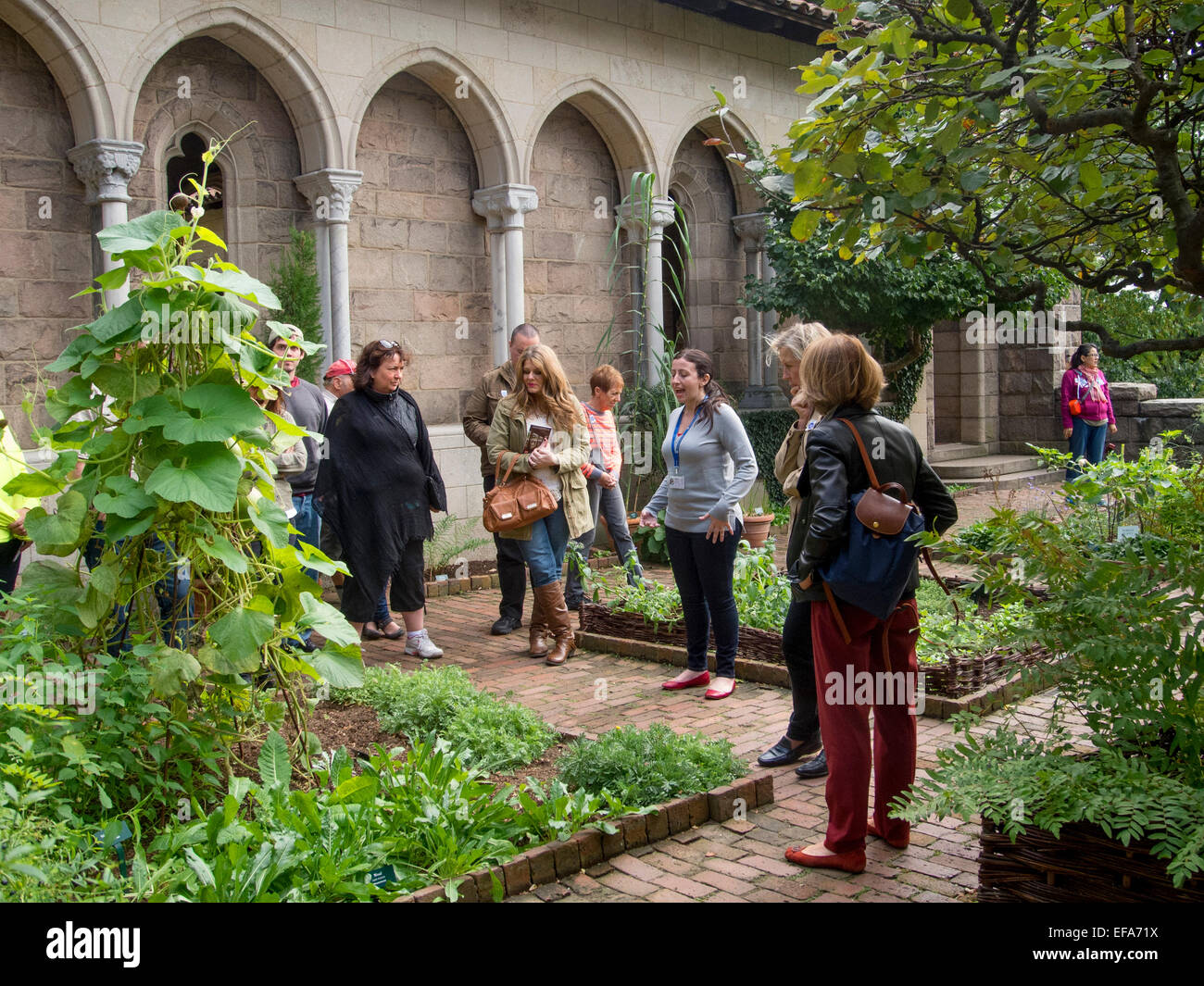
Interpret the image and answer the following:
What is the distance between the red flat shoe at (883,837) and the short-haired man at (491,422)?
393cm

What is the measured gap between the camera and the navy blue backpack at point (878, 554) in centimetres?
412

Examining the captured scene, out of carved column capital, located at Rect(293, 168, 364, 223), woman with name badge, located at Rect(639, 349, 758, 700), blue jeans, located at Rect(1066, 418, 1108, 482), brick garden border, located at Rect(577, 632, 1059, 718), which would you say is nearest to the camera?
brick garden border, located at Rect(577, 632, 1059, 718)

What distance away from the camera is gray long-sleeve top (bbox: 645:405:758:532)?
6.36m

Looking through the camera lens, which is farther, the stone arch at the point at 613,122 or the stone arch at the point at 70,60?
the stone arch at the point at 613,122

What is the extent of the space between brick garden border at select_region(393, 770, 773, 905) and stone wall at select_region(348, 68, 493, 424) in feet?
23.0

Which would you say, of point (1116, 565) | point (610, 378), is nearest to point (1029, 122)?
point (1116, 565)

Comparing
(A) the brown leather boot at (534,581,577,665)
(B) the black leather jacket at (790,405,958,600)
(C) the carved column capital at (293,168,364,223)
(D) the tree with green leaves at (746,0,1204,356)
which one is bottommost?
(A) the brown leather boot at (534,581,577,665)

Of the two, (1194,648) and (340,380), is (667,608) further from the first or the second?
(1194,648)

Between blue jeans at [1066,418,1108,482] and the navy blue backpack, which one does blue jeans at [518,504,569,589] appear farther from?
blue jeans at [1066,418,1108,482]

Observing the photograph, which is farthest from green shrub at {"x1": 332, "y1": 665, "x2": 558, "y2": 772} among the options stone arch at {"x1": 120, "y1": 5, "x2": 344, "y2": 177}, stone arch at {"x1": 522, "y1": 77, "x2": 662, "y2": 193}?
stone arch at {"x1": 522, "y1": 77, "x2": 662, "y2": 193}

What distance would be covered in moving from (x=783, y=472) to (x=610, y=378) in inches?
128

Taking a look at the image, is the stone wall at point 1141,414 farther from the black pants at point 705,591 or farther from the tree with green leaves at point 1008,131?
the tree with green leaves at point 1008,131

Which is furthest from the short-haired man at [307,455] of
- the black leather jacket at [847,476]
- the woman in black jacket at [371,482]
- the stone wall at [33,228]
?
the black leather jacket at [847,476]

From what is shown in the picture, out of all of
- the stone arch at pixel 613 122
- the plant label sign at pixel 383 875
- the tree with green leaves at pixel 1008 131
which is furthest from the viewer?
the stone arch at pixel 613 122
